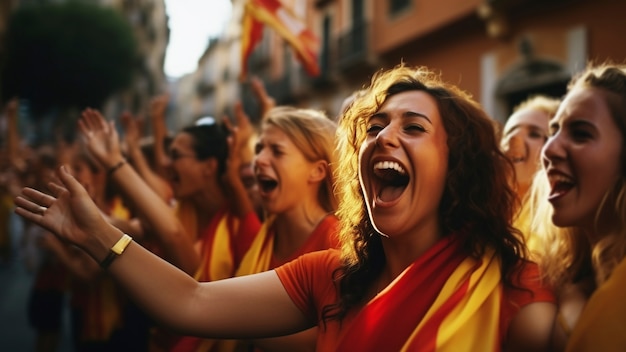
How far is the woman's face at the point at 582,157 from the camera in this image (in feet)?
6.55

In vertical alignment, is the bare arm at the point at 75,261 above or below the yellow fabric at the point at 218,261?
below

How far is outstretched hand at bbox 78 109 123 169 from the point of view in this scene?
10.2 ft

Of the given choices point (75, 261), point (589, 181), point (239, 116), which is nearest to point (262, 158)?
point (239, 116)

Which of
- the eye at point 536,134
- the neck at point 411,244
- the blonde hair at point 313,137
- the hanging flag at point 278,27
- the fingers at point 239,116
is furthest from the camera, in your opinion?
the hanging flag at point 278,27

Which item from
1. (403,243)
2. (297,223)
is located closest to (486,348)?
(403,243)

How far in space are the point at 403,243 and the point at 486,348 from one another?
422 millimetres

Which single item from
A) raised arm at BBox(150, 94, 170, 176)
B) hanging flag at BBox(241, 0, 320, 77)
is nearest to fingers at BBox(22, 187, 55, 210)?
raised arm at BBox(150, 94, 170, 176)

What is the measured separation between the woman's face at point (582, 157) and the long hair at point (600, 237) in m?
0.02

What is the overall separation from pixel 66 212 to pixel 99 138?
3.82 feet

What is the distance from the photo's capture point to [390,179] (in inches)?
82.7

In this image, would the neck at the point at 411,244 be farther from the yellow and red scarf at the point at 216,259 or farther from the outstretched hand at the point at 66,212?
the yellow and red scarf at the point at 216,259

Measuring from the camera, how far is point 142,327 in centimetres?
514

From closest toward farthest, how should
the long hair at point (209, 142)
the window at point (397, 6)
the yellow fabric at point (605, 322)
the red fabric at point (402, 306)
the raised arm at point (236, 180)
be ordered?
the yellow fabric at point (605, 322) → the red fabric at point (402, 306) → the raised arm at point (236, 180) → the long hair at point (209, 142) → the window at point (397, 6)

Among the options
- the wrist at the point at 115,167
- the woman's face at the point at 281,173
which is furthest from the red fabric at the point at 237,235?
the wrist at the point at 115,167
